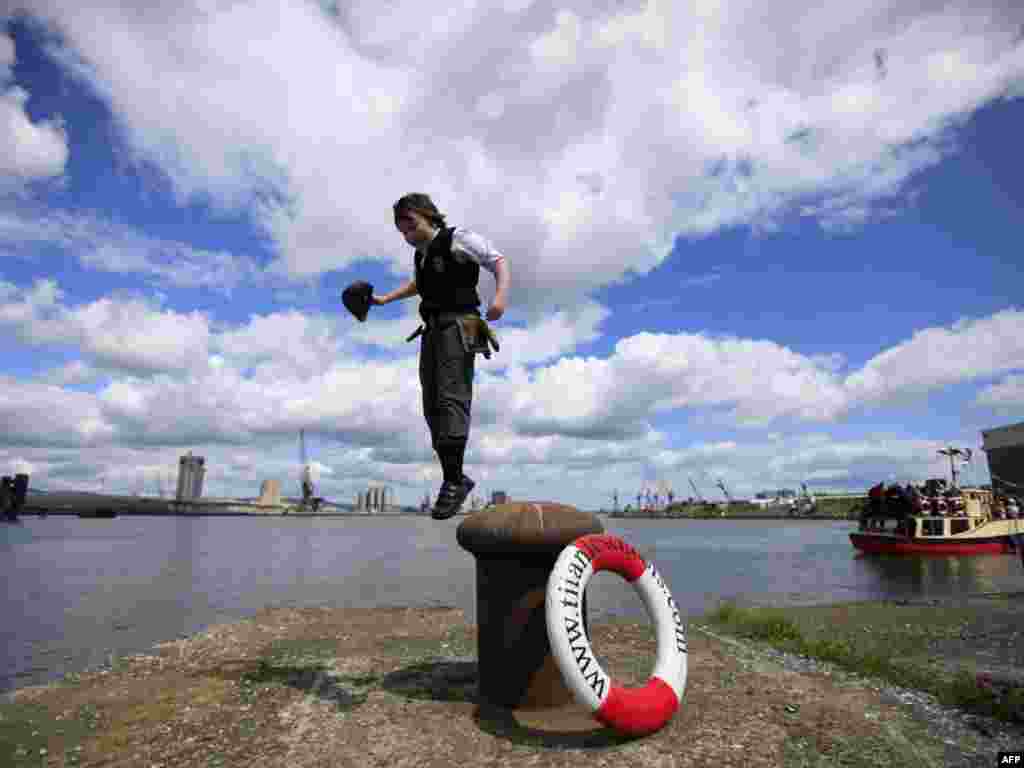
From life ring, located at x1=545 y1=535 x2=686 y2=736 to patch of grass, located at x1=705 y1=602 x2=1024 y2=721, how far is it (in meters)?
2.76

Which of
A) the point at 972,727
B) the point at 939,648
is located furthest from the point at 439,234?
the point at 939,648

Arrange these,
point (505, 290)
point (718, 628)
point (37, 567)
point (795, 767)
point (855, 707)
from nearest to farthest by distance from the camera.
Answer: point (795, 767)
point (505, 290)
point (855, 707)
point (718, 628)
point (37, 567)

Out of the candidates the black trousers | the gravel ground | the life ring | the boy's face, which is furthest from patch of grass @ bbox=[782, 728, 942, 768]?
the boy's face

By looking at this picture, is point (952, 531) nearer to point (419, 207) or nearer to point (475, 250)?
point (475, 250)

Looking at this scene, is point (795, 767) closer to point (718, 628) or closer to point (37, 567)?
point (718, 628)

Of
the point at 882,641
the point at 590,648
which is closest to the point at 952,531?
the point at 882,641

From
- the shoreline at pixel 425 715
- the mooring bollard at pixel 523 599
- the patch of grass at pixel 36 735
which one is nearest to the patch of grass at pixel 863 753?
the shoreline at pixel 425 715

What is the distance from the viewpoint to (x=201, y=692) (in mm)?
5840

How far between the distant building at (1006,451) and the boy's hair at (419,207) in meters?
95.9

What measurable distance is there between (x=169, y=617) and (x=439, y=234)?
1637 cm

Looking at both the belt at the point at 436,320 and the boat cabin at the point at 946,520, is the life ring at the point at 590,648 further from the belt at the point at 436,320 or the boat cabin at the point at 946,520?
the boat cabin at the point at 946,520

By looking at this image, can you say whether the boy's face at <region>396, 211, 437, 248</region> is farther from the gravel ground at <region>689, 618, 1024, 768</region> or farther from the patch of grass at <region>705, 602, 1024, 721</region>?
the patch of grass at <region>705, 602, 1024, 721</region>

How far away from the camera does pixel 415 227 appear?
4.54 m

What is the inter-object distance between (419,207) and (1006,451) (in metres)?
104
